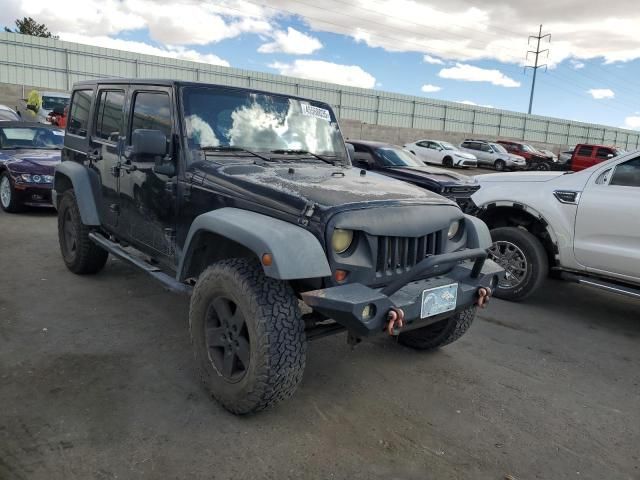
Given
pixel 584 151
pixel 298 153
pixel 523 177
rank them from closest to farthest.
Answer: pixel 298 153 → pixel 523 177 → pixel 584 151

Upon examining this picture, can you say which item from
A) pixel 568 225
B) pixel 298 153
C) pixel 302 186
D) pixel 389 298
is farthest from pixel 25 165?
pixel 568 225

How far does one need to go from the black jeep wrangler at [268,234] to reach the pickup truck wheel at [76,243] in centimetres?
59

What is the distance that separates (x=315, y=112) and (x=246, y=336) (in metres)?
2.20

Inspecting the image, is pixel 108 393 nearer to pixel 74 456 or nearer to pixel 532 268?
pixel 74 456

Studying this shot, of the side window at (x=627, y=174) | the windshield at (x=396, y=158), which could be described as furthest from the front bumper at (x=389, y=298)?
the windshield at (x=396, y=158)

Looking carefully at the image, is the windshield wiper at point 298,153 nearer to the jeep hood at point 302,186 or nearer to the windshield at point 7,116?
the jeep hood at point 302,186

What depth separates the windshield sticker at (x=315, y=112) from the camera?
14.3 feet

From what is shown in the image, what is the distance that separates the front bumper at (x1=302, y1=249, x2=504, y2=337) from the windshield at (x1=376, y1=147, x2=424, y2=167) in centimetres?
650

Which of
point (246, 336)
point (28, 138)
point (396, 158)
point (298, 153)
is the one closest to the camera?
point (246, 336)

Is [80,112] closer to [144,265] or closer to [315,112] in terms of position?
[144,265]

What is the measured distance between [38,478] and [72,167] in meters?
3.46

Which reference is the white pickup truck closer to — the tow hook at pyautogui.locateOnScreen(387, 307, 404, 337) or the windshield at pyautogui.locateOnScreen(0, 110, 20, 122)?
the tow hook at pyautogui.locateOnScreen(387, 307, 404, 337)

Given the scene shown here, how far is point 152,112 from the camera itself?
4074 millimetres

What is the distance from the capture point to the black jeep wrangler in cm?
281
